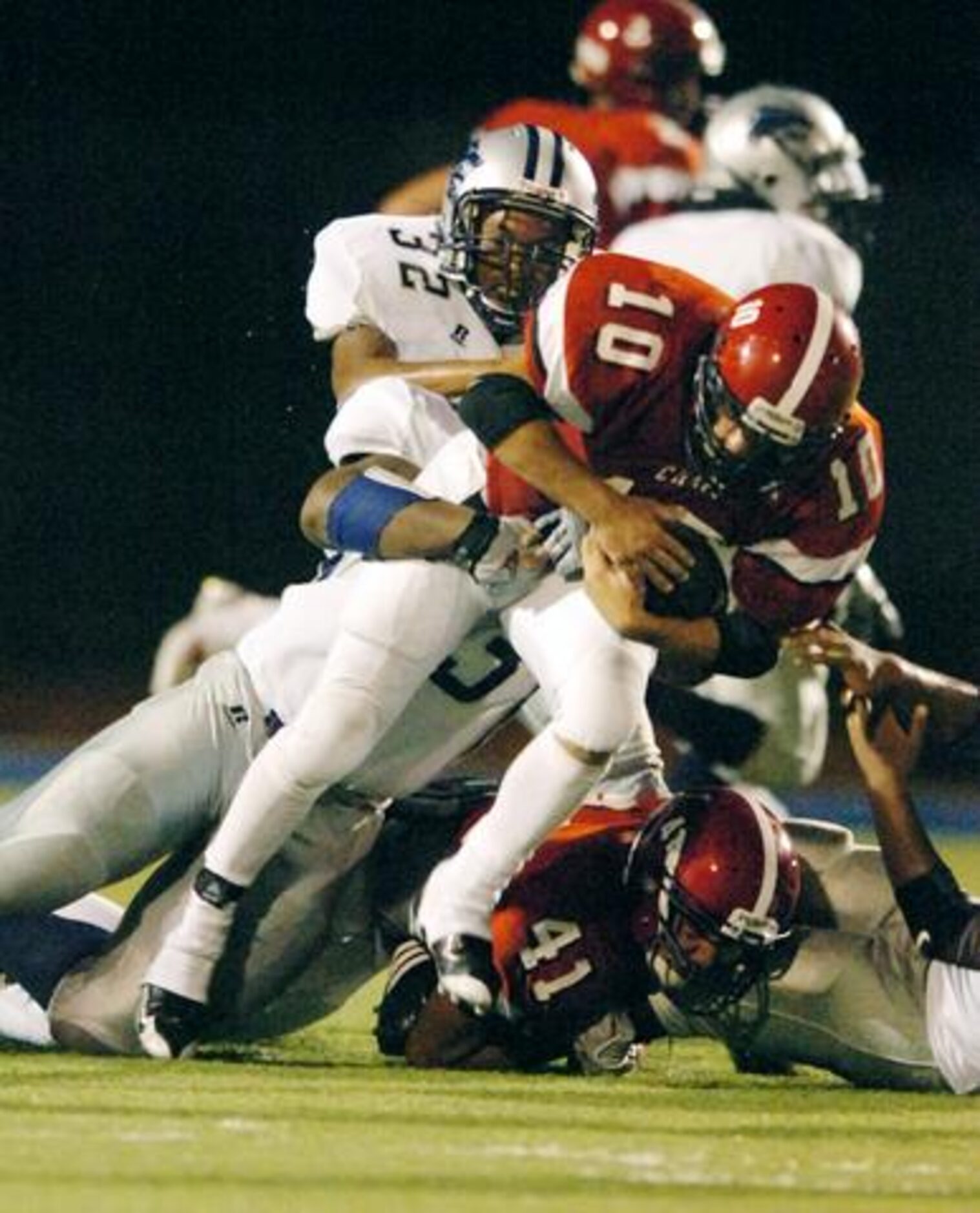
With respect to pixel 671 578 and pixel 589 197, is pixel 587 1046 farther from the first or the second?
pixel 589 197

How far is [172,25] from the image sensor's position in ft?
36.0

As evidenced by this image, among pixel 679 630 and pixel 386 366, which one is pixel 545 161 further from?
pixel 679 630

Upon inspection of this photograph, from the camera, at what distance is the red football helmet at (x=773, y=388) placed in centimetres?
425

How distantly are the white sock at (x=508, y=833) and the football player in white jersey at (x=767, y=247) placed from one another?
193 centimetres

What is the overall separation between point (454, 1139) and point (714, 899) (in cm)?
64

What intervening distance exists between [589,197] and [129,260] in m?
5.42

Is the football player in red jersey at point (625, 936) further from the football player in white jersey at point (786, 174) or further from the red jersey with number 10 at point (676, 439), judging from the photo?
the football player in white jersey at point (786, 174)

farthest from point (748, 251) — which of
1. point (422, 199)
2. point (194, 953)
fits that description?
point (194, 953)

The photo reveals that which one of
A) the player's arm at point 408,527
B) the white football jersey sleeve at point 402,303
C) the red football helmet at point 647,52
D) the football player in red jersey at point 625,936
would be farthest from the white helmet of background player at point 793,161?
the football player in red jersey at point 625,936

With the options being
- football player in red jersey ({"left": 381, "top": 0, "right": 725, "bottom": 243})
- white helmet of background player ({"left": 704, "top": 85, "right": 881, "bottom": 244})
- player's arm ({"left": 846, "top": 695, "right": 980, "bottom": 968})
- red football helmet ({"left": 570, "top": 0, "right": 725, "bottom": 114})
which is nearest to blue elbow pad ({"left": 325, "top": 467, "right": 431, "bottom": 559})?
player's arm ({"left": 846, "top": 695, "right": 980, "bottom": 968})

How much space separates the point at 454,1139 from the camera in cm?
390

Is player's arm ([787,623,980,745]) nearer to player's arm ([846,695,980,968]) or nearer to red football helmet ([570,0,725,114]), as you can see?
player's arm ([846,695,980,968])

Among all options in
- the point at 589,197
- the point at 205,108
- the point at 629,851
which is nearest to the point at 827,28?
the point at 205,108

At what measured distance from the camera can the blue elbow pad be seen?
462 cm
